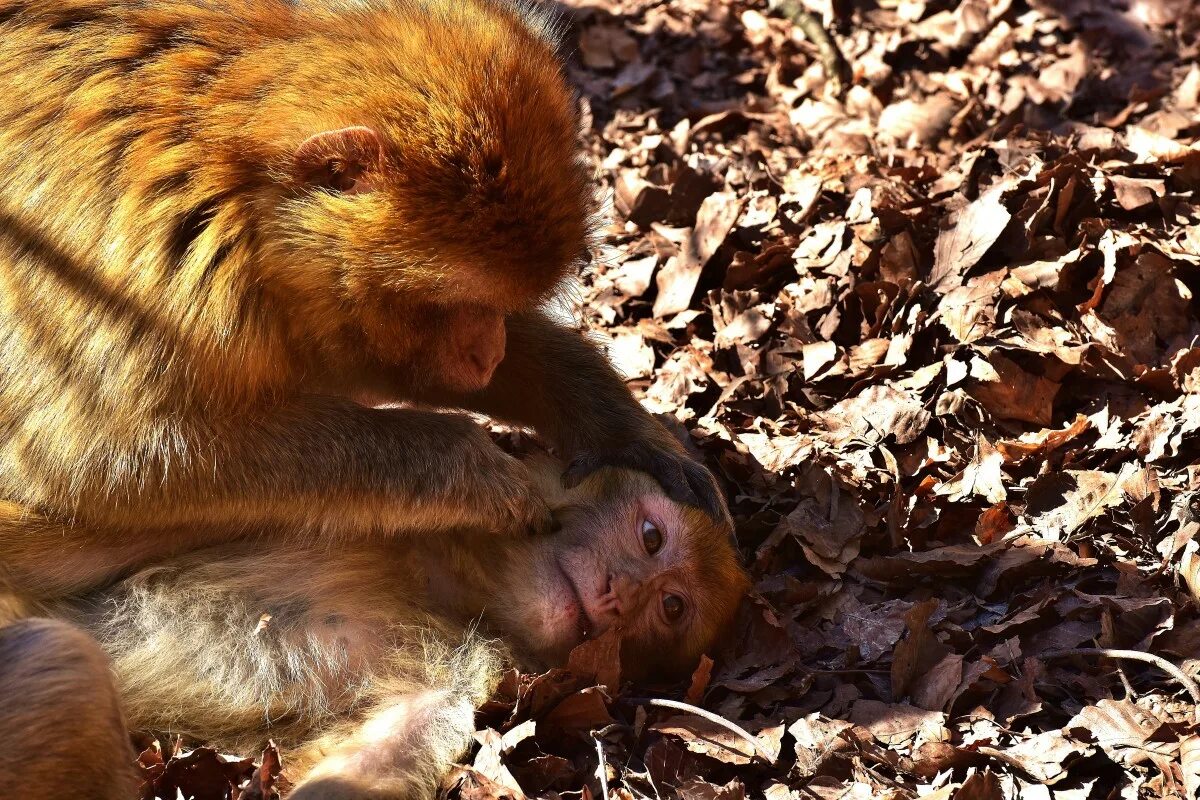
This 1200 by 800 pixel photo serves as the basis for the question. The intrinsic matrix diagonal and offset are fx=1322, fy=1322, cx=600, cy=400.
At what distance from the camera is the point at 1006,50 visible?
765cm

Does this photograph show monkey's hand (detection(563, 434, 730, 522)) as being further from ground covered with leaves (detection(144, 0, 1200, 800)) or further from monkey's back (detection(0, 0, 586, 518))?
monkey's back (detection(0, 0, 586, 518))

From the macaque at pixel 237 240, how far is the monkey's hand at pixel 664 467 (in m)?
0.80

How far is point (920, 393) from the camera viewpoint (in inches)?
210

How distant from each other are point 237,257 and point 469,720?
62.4 inches

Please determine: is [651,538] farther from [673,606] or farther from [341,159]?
[341,159]

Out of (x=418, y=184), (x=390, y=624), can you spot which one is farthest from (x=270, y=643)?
(x=418, y=184)

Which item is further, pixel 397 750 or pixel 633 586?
pixel 633 586

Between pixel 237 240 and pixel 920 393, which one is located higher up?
pixel 237 240

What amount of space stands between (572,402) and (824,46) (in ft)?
12.6

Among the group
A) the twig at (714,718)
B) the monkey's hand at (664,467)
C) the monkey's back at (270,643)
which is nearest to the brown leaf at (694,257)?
the monkey's hand at (664,467)

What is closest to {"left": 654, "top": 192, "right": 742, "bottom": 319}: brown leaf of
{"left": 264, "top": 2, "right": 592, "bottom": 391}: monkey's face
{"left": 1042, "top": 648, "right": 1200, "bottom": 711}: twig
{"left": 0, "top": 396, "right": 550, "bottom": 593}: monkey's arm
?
{"left": 0, "top": 396, "right": 550, "bottom": 593}: monkey's arm

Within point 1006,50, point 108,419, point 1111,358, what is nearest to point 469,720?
point 108,419

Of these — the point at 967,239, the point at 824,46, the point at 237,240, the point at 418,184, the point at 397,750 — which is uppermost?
the point at 418,184

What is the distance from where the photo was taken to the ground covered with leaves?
399 centimetres
